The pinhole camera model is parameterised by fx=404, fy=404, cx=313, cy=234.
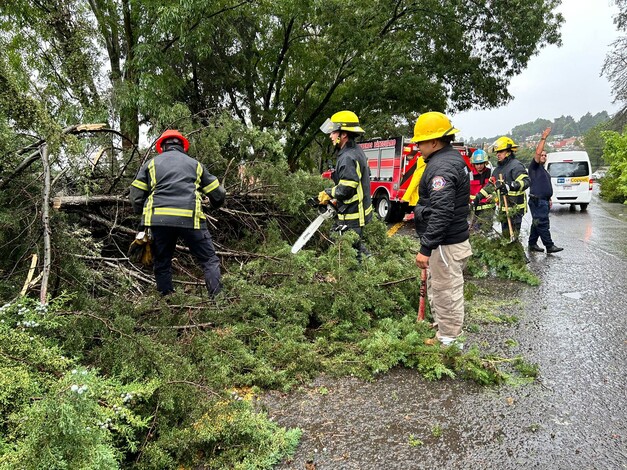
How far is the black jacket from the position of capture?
2.89 meters

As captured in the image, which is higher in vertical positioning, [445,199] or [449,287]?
[445,199]

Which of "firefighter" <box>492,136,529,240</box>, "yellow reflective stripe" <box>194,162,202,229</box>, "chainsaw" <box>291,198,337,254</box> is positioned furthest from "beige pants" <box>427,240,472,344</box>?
"firefighter" <box>492,136,529,240</box>

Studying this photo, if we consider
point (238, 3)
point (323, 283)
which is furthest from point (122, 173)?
point (238, 3)

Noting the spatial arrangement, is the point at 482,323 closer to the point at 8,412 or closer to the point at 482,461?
the point at 482,461

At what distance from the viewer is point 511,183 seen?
6.17m

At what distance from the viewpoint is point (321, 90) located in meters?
13.0

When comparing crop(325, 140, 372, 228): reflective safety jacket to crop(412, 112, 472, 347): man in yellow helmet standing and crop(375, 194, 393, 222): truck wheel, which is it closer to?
crop(412, 112, 472, 347): man in yellow helmet standing

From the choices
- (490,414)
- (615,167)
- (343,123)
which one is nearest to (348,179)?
(343,123)

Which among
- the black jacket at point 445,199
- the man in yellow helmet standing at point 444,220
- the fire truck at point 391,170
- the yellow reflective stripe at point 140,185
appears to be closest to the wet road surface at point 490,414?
the man in yellow helmet standing at point 444,220

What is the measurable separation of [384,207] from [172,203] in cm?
896

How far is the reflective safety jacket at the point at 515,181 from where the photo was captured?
6.04m

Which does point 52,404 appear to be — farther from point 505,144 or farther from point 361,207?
point 505,144

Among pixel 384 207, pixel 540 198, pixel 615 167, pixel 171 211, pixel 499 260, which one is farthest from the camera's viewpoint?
pixel 615 167

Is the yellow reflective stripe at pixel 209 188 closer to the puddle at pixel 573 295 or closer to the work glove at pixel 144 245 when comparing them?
the work glove at pixel 144 245
